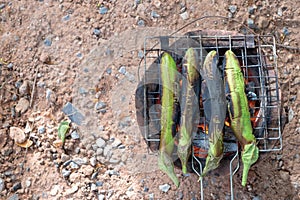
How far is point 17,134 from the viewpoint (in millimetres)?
3469

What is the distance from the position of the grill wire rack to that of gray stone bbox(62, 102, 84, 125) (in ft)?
2.67

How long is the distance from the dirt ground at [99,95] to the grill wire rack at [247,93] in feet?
1.90

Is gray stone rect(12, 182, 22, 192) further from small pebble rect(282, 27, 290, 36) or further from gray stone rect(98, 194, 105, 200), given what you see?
small pebble rect(282, 27, 290, 36)

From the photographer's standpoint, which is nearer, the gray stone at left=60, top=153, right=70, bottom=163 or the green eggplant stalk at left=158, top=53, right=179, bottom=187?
the green eggplant stalk at left=158, top=53, right=179, bottom=187

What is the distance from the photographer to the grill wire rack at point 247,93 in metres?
2.80

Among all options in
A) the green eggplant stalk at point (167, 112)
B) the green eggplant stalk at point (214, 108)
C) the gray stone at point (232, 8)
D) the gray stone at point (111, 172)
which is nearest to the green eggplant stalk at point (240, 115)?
the green eggplant stalk at point (214, 108)

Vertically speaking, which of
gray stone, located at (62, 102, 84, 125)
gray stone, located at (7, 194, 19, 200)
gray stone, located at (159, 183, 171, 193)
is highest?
gray stone, located at (62, 102, 84, 125)

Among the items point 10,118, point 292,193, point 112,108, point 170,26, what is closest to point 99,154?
point 112,108

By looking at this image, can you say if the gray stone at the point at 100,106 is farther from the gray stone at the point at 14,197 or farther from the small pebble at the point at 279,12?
the small pebble at the point at 279,12

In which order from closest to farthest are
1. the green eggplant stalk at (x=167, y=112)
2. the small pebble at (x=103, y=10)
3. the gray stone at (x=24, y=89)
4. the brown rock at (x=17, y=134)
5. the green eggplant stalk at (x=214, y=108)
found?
the green eggplant stalk at (x=214, y=108) < the green eggplant stalk at (x=167, y=112) < the brown rock at (x=17, y=134) < the gray stone at (x=24, y=89) < the small pebble at (x=103, y=10)

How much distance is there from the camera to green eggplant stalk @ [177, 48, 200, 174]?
9.07 ft

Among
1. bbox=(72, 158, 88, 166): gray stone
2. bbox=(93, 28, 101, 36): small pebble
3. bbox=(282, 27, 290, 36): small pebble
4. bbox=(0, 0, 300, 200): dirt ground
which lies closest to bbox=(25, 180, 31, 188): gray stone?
bbox=(0, 0, 300, 200): dirt ground

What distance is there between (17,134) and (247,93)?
181cm

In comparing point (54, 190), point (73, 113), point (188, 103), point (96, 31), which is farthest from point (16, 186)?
point (188, 103)
